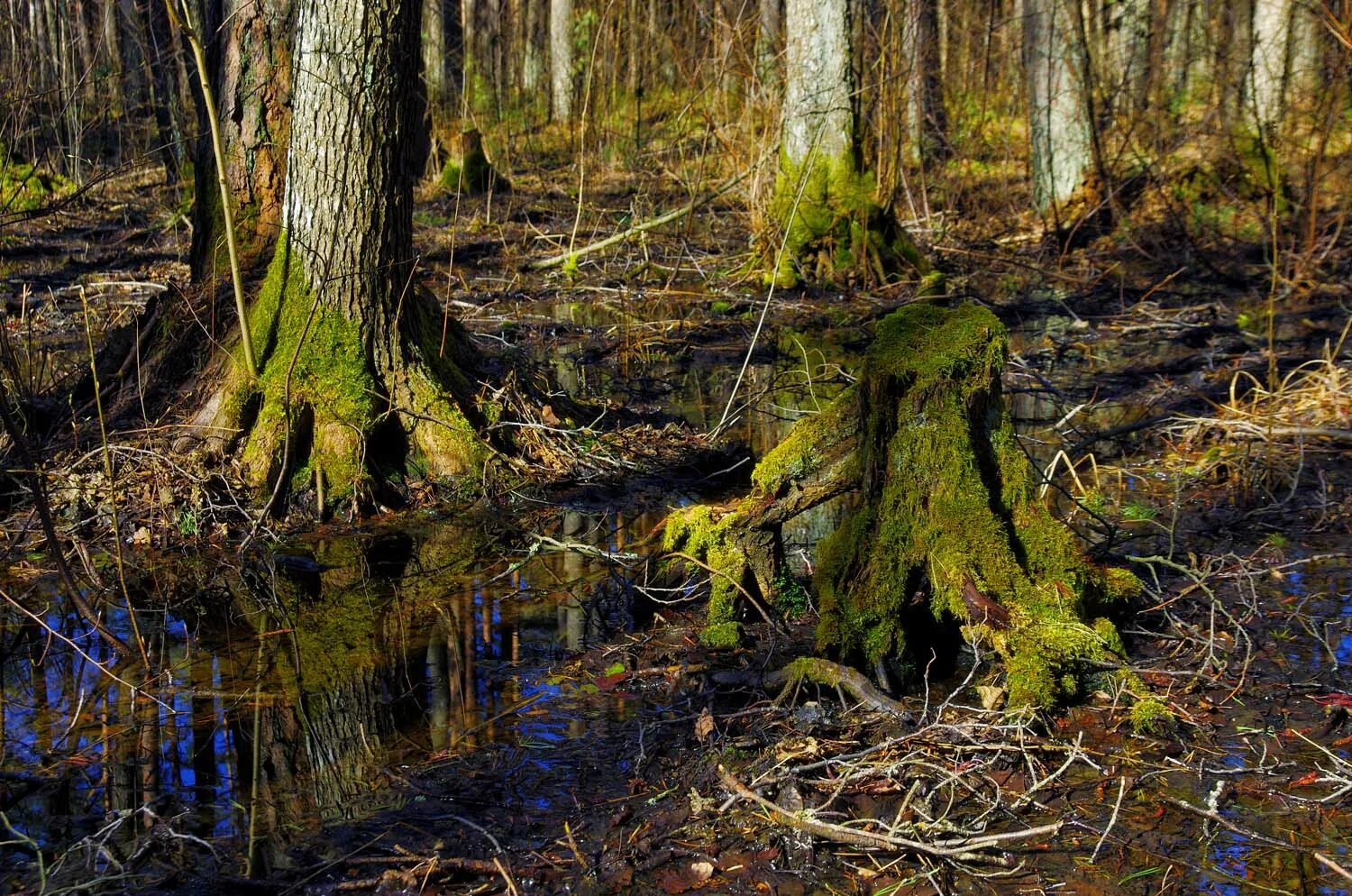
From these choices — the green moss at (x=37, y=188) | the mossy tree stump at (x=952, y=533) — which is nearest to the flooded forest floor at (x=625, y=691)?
the mossy tree stump at (x=952, y=533)

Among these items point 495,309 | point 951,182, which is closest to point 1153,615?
point 495,309

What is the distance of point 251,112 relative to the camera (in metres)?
7.58

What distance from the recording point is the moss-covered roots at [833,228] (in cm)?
1289

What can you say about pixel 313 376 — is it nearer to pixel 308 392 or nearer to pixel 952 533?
pixel 308 392

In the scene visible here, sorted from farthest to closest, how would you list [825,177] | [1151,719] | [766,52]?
[766,52]
[825,177]
[1151,719]

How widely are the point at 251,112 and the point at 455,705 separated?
179 inches

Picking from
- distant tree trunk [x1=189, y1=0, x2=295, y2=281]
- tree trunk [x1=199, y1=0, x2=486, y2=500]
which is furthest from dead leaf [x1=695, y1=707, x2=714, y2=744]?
distant tree trunk [x1=189, y1=0, x2=295, y2=281]

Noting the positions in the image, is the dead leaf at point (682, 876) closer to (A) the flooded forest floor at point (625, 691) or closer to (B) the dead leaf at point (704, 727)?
(A) the flooded forest floor at point (625, 691)

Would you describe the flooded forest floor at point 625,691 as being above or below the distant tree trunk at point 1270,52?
below

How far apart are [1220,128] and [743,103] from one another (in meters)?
5.17

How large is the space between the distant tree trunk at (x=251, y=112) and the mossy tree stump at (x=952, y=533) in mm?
4480

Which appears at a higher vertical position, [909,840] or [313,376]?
[313,376]

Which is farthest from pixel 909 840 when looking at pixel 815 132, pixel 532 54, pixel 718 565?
pixel 532 54

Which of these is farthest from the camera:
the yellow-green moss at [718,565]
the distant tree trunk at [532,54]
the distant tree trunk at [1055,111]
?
the distant tree trunk at [532,54]
